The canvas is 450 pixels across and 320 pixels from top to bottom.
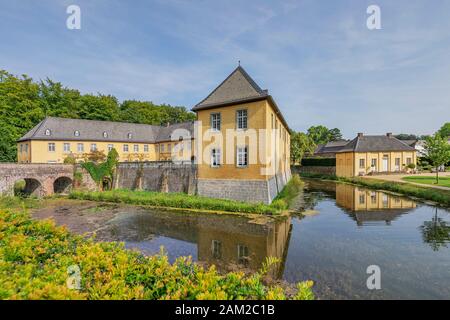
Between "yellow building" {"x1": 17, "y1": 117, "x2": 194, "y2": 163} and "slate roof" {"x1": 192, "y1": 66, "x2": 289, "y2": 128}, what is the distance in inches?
692

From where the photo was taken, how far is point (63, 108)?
4144 centimetres

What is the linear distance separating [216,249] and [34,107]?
A: 4699 cm

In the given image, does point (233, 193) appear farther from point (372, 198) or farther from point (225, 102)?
point (372, 198)

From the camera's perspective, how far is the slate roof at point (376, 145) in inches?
1314

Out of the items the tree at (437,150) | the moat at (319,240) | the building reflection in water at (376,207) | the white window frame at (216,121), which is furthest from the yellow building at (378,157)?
the white window frame at (216,121)

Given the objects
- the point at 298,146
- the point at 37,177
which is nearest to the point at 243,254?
the point at 37,177

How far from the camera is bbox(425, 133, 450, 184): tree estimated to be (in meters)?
20.8

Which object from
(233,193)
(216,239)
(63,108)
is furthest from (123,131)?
(216,239)

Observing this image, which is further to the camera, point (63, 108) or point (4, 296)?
point (63, 108)

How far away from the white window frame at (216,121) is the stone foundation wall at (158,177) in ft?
13.3

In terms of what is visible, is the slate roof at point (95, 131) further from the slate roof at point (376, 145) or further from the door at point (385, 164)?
the door at point (385, 164)

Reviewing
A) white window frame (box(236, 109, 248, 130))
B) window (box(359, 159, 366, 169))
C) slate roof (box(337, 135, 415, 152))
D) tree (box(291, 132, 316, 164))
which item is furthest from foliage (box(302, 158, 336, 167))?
white window frame (box(236, 109, 248, 130))

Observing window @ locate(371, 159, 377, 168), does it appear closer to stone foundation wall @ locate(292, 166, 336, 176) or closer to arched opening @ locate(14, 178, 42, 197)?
stone foundation wall @ locate(292, 166, 336, 176)
